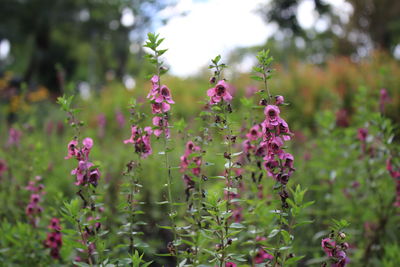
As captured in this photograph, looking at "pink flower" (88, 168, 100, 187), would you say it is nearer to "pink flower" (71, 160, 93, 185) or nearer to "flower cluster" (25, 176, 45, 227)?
"pink flower" (71, 160, 93, 185)

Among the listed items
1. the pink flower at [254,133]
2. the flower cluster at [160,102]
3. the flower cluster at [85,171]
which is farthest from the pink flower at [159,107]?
the pink flower at [254,133]

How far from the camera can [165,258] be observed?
11.9 ft

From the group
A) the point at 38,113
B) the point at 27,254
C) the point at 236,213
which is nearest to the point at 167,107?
the point at 236,213

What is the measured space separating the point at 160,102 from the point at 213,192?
1.56ft

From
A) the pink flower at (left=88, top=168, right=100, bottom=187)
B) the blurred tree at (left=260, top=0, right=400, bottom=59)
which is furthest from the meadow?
the blurred tree at (left=260, top=0, right=400, bottom=59)

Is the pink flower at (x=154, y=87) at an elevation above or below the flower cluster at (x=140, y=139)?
above

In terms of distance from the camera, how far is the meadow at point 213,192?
1.64 metres

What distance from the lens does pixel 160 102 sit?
171cm

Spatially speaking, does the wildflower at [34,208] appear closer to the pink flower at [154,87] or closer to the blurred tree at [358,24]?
the pink flower at [154,87]

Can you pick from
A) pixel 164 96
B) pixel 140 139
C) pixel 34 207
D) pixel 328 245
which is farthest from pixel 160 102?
pixel 34 207

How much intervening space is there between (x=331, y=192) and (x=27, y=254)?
8.67 feet

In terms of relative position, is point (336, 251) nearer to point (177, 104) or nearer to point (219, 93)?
point (219, 93)

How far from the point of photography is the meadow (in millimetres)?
1642

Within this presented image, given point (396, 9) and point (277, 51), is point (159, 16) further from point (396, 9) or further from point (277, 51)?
point (277, 51)
